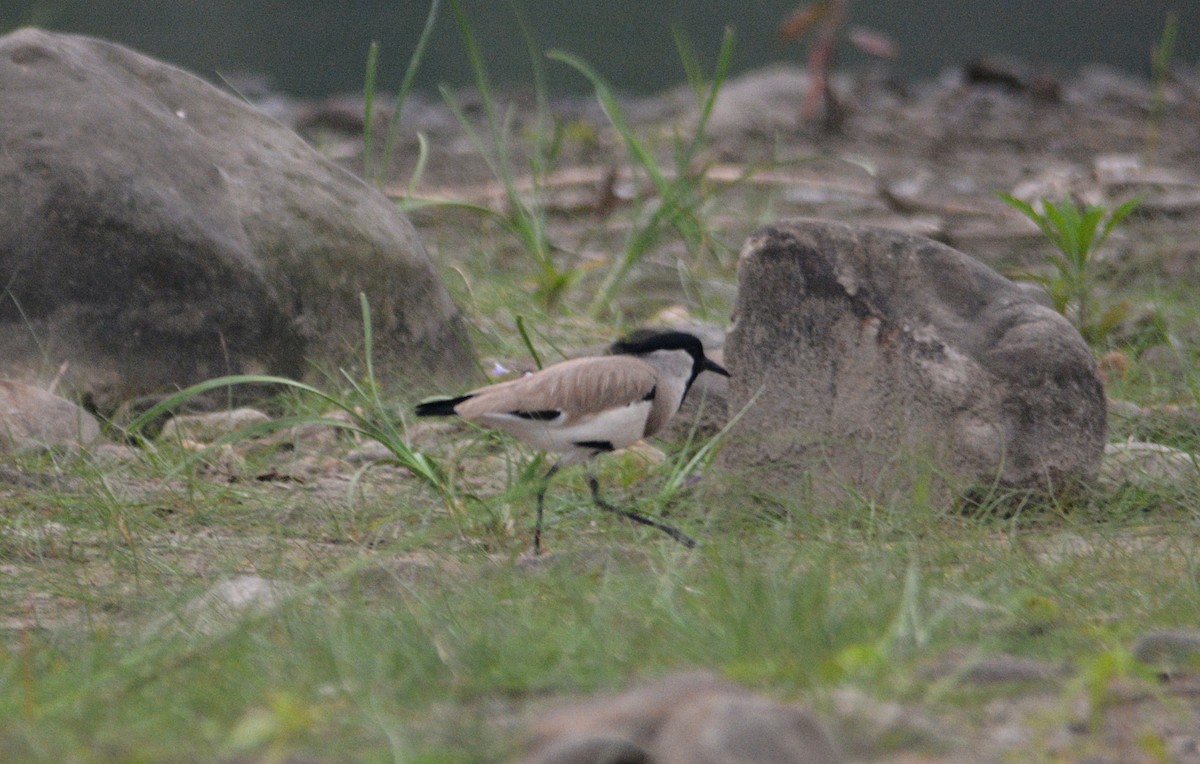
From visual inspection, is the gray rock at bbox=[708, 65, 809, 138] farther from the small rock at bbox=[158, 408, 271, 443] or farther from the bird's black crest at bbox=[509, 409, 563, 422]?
the bird's black crest at bbox=[509, 409, 563, 422]

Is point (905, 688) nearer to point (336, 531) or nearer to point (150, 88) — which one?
Result: point (336, 531)

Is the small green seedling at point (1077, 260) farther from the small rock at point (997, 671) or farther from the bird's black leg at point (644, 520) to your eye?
the small rock at point (997, 671)

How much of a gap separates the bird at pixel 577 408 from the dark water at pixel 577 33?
904cm

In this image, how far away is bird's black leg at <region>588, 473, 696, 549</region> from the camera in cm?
323

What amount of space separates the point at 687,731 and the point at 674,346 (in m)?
1.90

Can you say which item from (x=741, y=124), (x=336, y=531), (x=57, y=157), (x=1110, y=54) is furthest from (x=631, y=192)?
(x=1110, y=54)

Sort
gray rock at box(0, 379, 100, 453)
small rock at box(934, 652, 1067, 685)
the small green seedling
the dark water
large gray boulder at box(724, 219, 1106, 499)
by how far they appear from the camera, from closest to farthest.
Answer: small rock at box(934, 652, 1067, 685) → large gray boulder at box(724, 219, 1106, 499) → gray rock at box(0, 379, 100, 453) → the small green seedling → the dark water

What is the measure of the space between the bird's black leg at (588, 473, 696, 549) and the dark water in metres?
9.02

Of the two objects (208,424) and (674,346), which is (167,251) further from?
(674,346)

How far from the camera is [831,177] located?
856cm

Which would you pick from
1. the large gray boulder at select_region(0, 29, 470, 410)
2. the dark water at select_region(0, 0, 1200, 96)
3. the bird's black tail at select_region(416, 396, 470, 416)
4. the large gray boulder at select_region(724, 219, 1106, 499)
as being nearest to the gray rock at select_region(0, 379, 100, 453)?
the large gray boulder at select_region(0, 29, 470, 410)

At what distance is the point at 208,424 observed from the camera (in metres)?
4.20

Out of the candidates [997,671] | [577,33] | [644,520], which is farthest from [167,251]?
[577,33]

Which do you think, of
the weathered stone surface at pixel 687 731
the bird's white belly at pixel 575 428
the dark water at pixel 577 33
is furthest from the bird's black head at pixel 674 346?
the dark water at pixel 577 33
